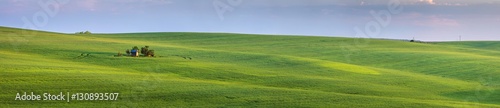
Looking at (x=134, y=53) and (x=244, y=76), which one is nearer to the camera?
(x=244, y=76)

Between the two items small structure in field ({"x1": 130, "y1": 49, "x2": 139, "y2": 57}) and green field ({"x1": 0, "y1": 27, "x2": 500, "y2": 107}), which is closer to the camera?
green field ({"x1": 0, "y1": 27, "x2": 500, "y2": 107})

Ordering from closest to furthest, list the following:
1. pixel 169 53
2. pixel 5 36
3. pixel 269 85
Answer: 1. pixel 269 85
2. pixel 169 53
3. pixel 5 36

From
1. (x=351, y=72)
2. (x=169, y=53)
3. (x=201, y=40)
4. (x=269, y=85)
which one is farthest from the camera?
(x=201, y=40)

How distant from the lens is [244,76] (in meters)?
32.0

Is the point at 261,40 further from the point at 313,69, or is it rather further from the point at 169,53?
the point at 313,69

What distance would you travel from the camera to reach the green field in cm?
A: 2442

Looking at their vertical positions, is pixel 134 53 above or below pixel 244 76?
above

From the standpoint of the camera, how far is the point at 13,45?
41875 millimetres

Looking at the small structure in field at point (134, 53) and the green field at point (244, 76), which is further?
the small structure in field at point (134, 53)

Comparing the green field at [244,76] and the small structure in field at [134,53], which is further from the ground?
the small structure in field at [134,53]

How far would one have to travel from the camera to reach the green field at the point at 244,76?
80.1 ft

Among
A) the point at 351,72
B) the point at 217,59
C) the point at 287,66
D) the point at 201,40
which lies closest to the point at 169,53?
the point at 217,59

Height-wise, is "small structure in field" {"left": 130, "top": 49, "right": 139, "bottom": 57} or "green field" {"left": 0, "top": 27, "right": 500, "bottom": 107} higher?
"small structure in field" {"left": 130, "top": 49, "right": 139, "bottom": 57}

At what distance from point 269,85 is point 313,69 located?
7.68 meters
